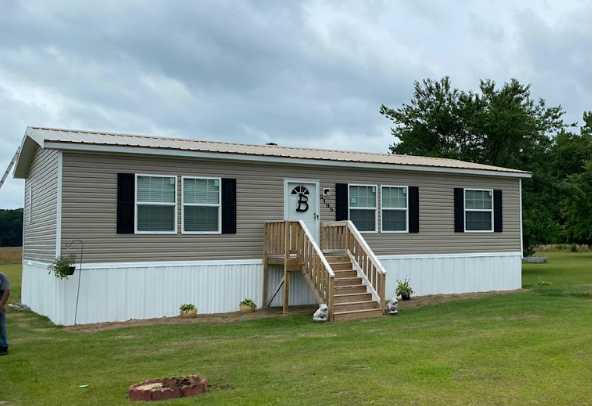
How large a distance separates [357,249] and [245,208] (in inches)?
101

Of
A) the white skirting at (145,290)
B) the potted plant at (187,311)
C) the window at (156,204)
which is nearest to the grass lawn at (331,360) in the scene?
the white skirting at (145,290)

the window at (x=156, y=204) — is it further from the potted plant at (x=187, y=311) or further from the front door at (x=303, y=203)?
the front door at (x=303, y=203)

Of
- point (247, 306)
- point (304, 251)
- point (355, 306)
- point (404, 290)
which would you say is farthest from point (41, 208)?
point (404, 290)

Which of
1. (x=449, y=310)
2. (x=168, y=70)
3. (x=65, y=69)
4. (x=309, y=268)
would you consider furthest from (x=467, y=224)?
(x=65, y=69)

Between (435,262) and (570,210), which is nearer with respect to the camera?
(570,210)

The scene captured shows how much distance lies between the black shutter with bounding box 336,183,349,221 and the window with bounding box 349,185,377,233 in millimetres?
179

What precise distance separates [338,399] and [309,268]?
6560mm

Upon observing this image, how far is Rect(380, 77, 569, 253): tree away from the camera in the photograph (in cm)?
2417

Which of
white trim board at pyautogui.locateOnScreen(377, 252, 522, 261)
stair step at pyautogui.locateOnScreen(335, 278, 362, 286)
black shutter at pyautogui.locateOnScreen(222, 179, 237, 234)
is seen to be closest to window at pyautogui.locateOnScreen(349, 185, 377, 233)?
white trim board at pyautogui.locateOnScreen(377, 252, 522, 261)

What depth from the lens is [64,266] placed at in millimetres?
10914

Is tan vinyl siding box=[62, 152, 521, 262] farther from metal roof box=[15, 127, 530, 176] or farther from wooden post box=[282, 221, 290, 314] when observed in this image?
wooden post box=[282, 221, 290, 314]

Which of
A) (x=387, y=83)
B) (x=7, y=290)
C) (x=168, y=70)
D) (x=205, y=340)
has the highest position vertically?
(x=168, y=70)

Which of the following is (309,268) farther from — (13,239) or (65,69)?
(13,239)

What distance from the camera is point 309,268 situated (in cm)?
1215
